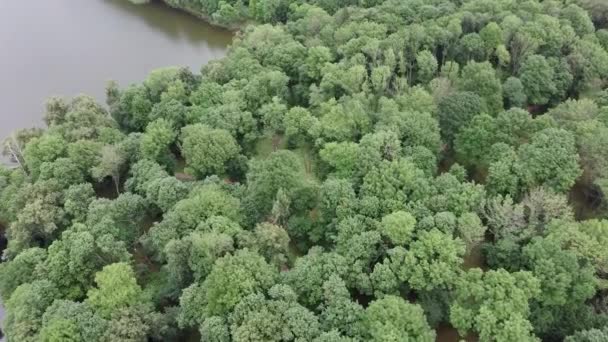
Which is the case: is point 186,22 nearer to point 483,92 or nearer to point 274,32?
point 274,32

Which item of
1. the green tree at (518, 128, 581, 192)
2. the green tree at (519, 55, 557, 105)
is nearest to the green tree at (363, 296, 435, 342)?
the green tree at (518, 128, 581, 192)

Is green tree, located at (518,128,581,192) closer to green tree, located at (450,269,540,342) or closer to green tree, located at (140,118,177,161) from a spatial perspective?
green tree, located at (450,269,540,342)

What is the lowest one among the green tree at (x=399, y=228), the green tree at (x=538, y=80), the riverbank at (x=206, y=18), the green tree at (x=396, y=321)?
the green tree at (x=396, y=321)

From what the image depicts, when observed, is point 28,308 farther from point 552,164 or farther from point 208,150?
point 552,164

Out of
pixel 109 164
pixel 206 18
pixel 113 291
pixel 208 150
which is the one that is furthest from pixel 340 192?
pixel 206 18

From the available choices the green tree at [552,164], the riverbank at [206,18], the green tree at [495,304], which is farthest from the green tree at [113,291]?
the riverbank at [206,18]

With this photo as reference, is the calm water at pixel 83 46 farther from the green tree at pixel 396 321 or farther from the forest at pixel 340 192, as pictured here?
the green tree at pixel 396 321
